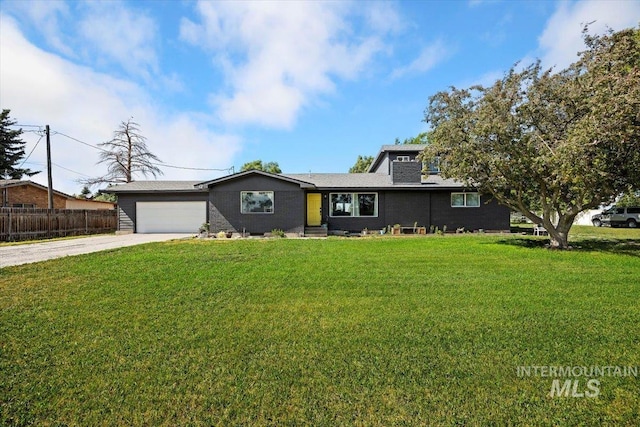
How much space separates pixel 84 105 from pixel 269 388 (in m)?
20.7

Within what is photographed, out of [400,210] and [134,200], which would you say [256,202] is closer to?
[400,210]

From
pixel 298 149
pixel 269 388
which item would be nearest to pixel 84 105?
pixel 298 149

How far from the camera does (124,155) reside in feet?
104

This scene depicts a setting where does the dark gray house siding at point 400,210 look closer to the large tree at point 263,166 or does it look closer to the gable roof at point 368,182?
the gable roof at point 368,182

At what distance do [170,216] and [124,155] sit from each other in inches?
691

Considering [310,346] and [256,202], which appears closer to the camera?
[310,346]

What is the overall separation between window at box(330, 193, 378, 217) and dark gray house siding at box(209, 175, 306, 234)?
82.9 inches

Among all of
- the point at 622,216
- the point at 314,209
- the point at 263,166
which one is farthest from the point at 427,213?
the point at 263,166

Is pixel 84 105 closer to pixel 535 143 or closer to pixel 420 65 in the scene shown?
pixel 420 65

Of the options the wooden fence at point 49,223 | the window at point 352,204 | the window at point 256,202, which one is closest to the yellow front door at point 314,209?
the window at point 352,204

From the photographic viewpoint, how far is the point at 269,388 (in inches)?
106

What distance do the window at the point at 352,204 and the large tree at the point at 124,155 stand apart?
24206 millimetres

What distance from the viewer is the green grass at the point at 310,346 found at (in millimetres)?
2441

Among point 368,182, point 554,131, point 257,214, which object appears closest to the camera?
point 554,131
